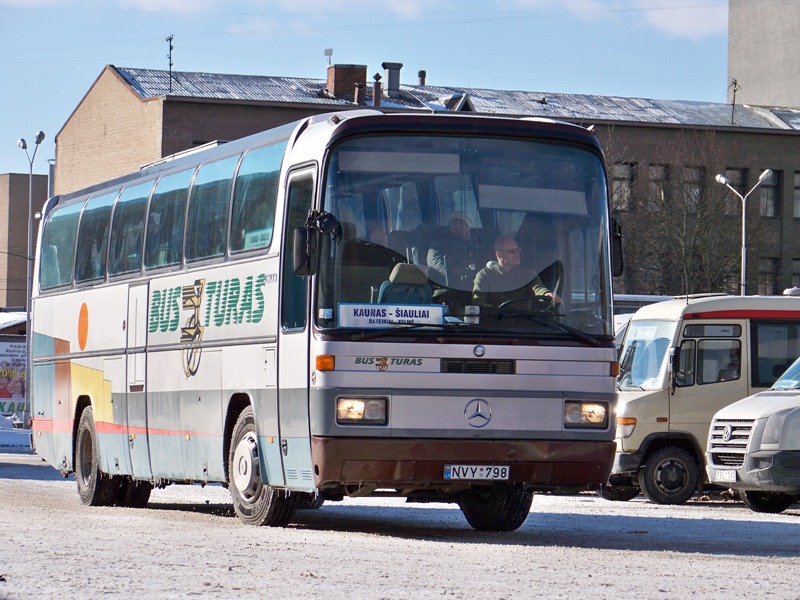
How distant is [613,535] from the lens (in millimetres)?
15797

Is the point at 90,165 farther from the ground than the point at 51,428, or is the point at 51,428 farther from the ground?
the point at 90,165

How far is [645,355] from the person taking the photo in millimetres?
25500

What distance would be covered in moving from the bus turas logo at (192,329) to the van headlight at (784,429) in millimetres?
6579

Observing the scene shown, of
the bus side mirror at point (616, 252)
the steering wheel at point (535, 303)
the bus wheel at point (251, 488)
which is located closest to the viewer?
the steering wheel at point (535, 303)

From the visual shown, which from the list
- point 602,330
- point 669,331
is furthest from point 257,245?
point 669,331

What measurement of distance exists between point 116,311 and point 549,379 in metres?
6.74

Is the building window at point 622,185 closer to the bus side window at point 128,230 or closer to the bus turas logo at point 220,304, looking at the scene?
the bus side window at point 128,230

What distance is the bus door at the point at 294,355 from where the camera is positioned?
1398 cm

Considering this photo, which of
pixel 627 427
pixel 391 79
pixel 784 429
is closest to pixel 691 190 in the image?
pixel 391 79

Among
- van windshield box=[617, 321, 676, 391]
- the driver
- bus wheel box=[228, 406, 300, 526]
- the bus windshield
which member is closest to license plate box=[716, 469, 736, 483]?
van windshield box=[617, 321, 676, 391]

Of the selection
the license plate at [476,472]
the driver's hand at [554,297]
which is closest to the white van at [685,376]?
the driver's hand at [554,297]

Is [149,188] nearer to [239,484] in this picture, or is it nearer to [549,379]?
[239,484]

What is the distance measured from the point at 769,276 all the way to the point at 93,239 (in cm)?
5494

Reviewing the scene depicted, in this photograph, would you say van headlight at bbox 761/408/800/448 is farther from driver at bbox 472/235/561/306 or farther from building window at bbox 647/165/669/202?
building window at bbox 647/165/669/202
